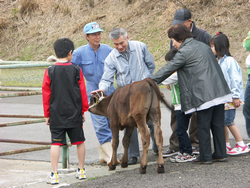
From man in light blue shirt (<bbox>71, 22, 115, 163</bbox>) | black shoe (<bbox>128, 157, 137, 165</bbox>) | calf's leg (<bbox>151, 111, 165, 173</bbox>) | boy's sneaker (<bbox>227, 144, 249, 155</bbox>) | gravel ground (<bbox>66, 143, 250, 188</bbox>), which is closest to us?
gravel ground (<bbox>66, 143, 250, 188</bbox>)

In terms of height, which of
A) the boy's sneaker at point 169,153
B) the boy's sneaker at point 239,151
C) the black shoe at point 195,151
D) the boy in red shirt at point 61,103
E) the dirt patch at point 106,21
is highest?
the dirt patch at point 106,21

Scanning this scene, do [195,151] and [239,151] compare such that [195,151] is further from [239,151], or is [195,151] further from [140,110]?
[140,110]

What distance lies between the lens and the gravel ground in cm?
391

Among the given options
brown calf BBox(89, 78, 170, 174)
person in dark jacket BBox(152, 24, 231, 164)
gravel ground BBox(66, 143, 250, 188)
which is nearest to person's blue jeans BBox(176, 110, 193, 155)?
gravel ground BBox(66, 143, 250, 188)

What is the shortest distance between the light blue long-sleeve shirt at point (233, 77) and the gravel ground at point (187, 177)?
1047mm

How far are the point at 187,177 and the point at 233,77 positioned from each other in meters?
1.92

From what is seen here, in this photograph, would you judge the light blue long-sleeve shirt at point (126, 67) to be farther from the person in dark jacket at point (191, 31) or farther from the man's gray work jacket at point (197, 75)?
the person in dark jacket at point (191, 31)

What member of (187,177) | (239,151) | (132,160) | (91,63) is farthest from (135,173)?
(91,63)

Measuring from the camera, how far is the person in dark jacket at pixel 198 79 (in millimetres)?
4473

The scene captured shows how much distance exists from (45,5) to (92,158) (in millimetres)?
27773

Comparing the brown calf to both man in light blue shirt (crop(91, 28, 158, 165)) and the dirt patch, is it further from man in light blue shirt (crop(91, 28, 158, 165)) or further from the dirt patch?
the dirt patch

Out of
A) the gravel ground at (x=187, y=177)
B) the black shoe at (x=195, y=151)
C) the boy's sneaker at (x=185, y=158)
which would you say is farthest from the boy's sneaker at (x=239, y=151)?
the boy's sneaker at (x=185, y=158)

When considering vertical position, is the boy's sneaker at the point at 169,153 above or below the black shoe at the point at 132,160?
above

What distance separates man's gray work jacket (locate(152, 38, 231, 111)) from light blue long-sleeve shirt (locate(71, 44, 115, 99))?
1.55 metres
